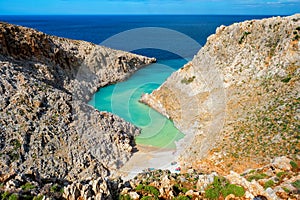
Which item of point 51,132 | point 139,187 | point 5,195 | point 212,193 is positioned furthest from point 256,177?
point 51,132

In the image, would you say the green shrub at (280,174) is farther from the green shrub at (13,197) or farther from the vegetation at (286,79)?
the vegetation at (286,79)

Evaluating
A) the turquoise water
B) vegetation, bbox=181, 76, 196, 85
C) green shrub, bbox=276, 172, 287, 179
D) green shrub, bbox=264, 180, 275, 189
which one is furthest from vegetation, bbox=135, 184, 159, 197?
vegetation, bbox=181, 76, 196, 85

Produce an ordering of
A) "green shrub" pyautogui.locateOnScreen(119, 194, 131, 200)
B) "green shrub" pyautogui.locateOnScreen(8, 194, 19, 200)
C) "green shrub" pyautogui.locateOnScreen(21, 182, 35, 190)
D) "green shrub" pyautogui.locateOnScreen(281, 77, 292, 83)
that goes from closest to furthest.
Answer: "green shrub" pyautogui.locateOnScreen(8, 194, 19, 200) < "green shrub" pyautogui.locateOnScreen(21, 182, 35, 190) < "green shrub" pyautogui.locateOnScreen(119, 194, 131, 200) < "green shrub" pyautogui.locateOnScreen(281, 77, 292, 83)

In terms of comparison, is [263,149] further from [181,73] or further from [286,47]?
[181,73]

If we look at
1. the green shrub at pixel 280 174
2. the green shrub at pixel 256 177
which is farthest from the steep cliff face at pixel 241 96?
the green shrub at pixel 256 177

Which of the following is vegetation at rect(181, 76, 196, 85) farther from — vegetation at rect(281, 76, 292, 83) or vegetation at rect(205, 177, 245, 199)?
vegetation at rect(205, 177, 245, 199)

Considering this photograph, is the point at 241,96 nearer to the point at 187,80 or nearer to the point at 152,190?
the point at 187,80

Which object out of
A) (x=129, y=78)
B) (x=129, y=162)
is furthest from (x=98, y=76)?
(x=129, y=162)
